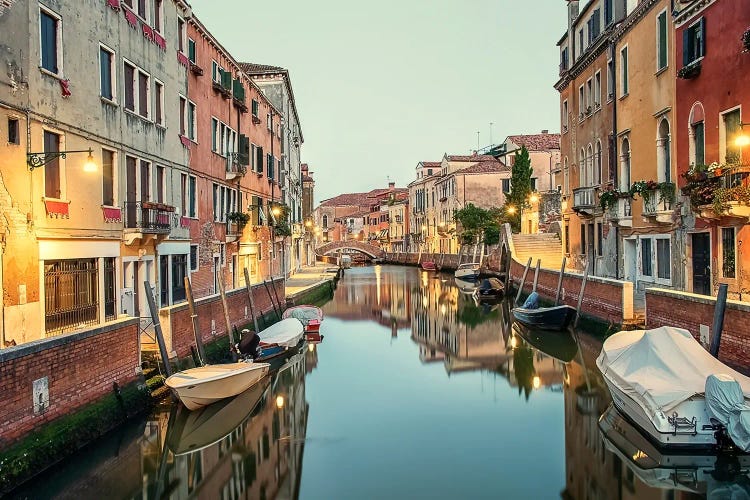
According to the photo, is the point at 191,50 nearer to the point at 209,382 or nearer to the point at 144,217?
the point at 144,217

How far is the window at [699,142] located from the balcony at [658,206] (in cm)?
113

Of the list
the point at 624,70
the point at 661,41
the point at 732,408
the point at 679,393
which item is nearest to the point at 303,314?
the point at 624,70

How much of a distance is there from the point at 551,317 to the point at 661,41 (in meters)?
6.80

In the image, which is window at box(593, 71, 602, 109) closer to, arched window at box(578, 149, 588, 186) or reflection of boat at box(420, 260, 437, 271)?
arched window at box(578, 149, 588, 186)

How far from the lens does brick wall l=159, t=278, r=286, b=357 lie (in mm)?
10469

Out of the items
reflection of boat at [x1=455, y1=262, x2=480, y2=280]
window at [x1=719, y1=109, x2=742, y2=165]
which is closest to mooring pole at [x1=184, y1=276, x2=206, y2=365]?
window at [x1=719, y1=109, x2=742, y2=165]

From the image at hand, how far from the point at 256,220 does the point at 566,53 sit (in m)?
12.0

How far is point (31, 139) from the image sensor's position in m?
9.16

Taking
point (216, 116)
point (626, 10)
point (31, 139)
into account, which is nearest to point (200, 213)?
point (216, 116)

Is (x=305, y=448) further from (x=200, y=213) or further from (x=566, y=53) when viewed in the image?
(x=566, y=53)

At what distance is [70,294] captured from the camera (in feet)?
33.8

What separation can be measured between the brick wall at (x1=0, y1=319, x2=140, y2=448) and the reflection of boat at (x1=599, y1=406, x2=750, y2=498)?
6.06m

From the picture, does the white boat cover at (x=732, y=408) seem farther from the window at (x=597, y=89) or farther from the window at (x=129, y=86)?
the window at (x=597, y=89)

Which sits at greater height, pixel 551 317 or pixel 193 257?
pixel 193 257
